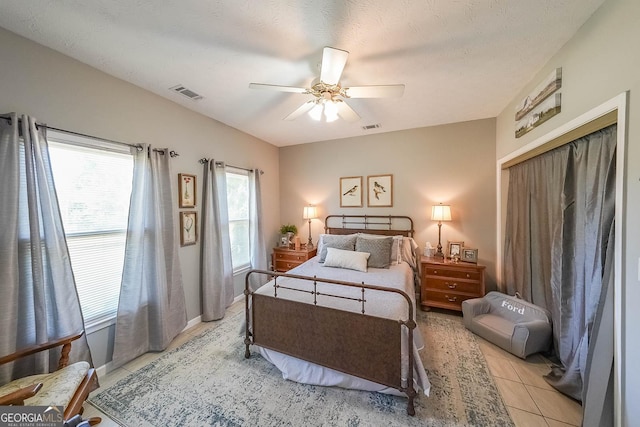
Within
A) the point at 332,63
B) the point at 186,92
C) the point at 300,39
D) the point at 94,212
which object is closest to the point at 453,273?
the point at 332,63

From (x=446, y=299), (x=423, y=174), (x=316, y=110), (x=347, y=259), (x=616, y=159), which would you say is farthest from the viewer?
(x=423, y=174)

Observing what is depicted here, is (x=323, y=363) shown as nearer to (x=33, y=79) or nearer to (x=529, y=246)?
(x=529, y=246)

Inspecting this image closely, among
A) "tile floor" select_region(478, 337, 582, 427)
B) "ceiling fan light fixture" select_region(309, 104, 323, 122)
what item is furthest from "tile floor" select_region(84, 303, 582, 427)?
"ceiling fan light fixture" select_region(309, 104, 323, 122)

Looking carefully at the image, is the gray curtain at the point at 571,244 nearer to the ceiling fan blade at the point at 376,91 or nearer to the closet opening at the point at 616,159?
the closet opening at the point at 616,159

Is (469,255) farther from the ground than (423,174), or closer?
closer

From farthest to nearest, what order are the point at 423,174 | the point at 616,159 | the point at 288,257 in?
the point at 288,257 < the point at 423,174 < the point at 616,159

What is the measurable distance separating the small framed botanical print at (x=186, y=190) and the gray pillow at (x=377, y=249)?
2.35 meters

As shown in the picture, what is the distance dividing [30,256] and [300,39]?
253cm

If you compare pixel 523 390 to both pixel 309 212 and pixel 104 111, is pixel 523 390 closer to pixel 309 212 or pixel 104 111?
pixel 309 212

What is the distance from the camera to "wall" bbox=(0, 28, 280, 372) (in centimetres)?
164

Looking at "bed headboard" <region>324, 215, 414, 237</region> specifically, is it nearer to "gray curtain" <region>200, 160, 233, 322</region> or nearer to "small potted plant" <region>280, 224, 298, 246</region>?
"small potted plant" <region>280, 224, 298, 246</region>

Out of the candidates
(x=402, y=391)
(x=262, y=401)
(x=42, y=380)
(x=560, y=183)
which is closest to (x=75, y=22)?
(x=42, y=380)

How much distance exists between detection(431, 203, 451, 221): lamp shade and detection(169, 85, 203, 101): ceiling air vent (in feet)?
11.4

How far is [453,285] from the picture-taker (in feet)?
10.2
